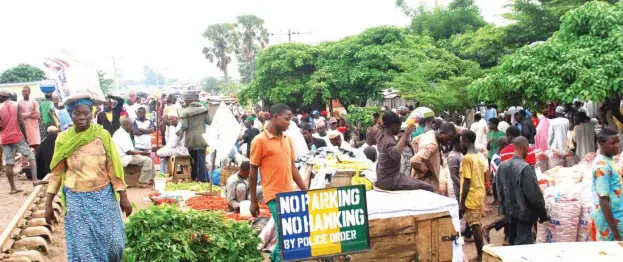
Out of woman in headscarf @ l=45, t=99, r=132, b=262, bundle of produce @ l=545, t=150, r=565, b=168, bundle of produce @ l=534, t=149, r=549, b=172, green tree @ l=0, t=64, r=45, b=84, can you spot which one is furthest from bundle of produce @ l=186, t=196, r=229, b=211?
green tree @ l=0, t=64, r=45, b=84

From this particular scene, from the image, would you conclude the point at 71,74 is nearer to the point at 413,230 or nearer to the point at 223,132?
the point at 223,132

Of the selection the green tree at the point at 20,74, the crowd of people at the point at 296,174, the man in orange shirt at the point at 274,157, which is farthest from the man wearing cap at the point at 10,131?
the green tree at the point at 20,74

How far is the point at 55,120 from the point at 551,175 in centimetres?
997

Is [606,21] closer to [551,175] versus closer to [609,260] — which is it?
[551,175]

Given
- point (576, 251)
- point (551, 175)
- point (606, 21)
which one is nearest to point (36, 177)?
point (551, 175)

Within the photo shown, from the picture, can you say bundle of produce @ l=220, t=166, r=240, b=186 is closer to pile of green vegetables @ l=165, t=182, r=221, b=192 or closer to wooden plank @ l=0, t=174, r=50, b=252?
pile of green vegetables @ l=165, t=182, r=221, b=192

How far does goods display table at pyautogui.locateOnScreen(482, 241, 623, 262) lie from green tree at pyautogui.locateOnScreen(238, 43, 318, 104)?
75.0 feet

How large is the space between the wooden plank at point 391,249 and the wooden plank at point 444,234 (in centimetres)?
27

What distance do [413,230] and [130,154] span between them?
7.97 metres

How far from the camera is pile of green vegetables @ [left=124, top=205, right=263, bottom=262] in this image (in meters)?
5.98

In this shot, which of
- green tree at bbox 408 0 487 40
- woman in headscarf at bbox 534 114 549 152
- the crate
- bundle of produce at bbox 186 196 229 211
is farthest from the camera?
green tree at bbox 408 0 487 40

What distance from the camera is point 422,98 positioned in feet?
59.3

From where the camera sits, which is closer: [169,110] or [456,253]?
[456,253]

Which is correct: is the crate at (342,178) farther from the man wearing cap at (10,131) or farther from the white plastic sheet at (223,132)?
the man wearing cap at (10,131)
